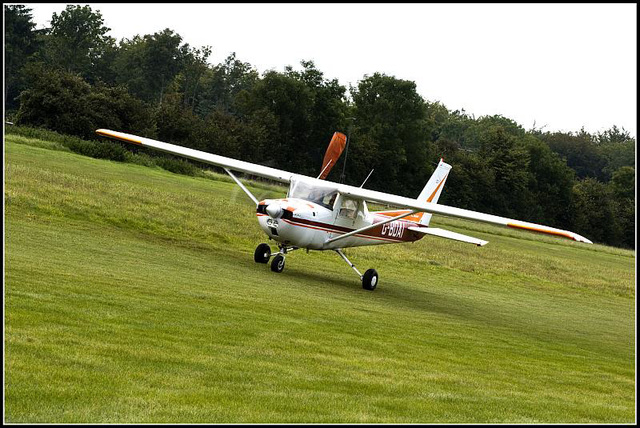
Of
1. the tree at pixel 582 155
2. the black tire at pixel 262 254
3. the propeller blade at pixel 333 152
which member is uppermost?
the tree at pixel 582 155

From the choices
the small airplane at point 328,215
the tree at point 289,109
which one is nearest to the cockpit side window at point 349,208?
the small airplane at point 328,215

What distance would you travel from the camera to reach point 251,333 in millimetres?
11594

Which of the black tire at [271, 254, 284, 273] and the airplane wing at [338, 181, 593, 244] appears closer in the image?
the airplane wing at [338, 181, 593, 244]

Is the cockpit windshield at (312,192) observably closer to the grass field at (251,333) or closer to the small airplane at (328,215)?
the small airplane at (328,215)

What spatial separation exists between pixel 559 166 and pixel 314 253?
77506 millimetres

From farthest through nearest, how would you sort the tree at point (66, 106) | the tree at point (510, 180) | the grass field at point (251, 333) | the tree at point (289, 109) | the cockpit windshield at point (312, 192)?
1. the tree at point (510, 180)
2. the tree at point (289, 109)
3. the tree at point (66, 106)
4. the cockpit windshield at point (312, 192)
5. the grass field at point (251, 333)

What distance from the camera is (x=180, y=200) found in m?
32.6

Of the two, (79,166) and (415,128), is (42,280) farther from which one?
(415,128)

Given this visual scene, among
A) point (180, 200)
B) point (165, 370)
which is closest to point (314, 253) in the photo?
point (180, 200)

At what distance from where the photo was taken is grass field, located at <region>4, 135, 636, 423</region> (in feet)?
26.0

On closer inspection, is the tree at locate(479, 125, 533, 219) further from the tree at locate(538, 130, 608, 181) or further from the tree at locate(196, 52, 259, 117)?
the tree at locate(538, 130, 608, 181)

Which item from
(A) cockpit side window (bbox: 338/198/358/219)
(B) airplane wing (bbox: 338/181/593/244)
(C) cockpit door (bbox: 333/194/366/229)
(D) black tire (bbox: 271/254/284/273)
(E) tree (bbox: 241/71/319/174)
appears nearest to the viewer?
(B) airplane wing (bbox: 338/181/593/244)

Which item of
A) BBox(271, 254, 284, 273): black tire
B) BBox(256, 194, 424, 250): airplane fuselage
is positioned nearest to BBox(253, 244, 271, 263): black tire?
BBox(271, 254, 284, 273): black tire

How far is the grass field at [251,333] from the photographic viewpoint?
7934 millimetres
